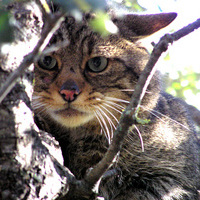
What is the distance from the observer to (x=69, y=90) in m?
2.57

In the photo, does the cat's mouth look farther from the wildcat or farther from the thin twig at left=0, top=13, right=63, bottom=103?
the thin twig at left=0, top=13, right=63, bottom=103

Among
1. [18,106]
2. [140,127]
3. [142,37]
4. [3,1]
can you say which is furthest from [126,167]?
[3,1]

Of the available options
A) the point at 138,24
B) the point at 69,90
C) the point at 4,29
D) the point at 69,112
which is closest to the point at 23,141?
the point at 4,29

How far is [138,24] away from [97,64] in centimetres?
65

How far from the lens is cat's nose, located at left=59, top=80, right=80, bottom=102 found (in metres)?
2.57

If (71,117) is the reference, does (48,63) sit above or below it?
above

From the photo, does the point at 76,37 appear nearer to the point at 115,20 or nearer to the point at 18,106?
the point at 115,20

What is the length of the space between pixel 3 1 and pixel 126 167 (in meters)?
2.23

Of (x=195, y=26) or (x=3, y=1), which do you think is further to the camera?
(x=195, y=26)

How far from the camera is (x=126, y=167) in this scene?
3.00 metres

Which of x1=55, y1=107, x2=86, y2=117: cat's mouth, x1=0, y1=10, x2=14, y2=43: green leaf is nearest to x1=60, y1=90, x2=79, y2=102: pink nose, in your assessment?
x1=55, y1=107, x2=86, y2=117: cat's mouth

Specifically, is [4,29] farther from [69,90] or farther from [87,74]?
[87,74]

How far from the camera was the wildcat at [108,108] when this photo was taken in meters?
2.75

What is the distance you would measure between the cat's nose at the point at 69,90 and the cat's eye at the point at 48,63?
32 cm
